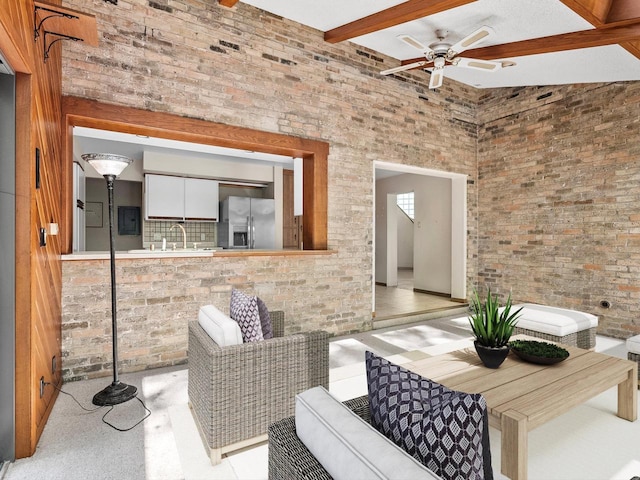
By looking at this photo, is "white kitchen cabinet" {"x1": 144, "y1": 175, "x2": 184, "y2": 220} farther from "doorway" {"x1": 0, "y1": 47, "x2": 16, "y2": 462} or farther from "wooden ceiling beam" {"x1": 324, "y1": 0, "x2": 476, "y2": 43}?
"doorway" {"x1": 0, "y1": 47, "x2": 16, "y2": 462}

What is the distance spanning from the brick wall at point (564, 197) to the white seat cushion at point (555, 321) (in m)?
1.34

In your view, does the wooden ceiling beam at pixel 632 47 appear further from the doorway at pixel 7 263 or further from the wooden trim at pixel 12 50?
the doorway at pixel 7 263

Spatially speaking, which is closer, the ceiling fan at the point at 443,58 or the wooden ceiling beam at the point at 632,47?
the wooden ceiling beam at the point at 632,47

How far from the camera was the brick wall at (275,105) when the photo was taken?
324cm

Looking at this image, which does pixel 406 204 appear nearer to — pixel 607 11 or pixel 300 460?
pixel 607 11

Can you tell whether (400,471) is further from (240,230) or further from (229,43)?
(240,230)

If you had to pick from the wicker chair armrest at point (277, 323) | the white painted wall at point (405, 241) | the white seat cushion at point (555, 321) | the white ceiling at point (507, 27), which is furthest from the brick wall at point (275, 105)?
the white painted wall at point (405, 241)

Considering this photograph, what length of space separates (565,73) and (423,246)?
3.91 meters

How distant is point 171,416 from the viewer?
2.48 meters

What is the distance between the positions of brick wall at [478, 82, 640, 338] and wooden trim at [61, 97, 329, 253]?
3.23m

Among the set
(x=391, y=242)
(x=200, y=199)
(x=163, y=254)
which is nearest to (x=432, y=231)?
(x=391, y=242)

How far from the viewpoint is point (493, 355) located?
2260 millimetres

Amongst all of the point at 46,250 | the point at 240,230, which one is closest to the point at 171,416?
the point at 46,250

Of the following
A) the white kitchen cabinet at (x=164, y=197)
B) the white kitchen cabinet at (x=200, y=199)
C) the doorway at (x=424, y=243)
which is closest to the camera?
the doorway at (x=424, y=243)
